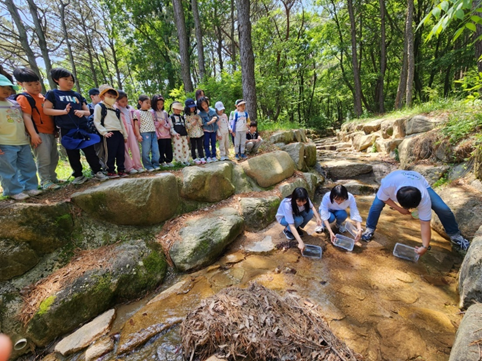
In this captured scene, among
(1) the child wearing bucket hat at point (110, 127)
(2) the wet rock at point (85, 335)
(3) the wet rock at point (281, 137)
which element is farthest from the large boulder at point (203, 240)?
(3) the wet rock at point (281, 137)

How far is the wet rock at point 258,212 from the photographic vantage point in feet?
14.4

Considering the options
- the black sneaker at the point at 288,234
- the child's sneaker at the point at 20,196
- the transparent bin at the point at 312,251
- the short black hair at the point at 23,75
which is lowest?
the transparent bin at the point at 312,251

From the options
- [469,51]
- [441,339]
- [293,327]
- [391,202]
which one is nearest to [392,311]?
[441,339]

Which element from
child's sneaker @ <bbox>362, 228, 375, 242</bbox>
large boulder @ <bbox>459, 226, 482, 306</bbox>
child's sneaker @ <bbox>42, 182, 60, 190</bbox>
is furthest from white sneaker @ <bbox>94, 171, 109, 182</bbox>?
large boulder @ <bbox>459, 226, 482, 306</bbox>

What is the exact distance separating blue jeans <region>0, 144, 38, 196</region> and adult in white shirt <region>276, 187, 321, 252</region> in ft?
13.0

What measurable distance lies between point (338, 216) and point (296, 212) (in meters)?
0.92

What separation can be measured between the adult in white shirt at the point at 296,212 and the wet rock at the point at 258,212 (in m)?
0.58

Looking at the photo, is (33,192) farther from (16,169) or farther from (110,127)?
(110,127)

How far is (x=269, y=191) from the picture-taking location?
516cm

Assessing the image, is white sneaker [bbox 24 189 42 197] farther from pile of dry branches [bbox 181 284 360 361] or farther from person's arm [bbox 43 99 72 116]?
pile of dry branches [bbox 181 284 360 361]

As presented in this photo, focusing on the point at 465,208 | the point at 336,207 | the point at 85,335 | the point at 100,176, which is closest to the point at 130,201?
the point at 100,176

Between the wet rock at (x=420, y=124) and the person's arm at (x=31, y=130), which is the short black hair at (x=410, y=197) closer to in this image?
the wet rock at (x=420, y=124)

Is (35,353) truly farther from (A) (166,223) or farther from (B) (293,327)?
(B) (293,327)

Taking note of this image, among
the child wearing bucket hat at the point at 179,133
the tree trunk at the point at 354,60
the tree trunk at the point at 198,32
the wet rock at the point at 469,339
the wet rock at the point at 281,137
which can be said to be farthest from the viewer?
the tree trunk at the point at 354,60
